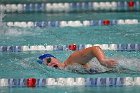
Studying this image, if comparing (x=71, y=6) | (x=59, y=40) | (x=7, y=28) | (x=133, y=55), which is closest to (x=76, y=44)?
(x=59, y=40)

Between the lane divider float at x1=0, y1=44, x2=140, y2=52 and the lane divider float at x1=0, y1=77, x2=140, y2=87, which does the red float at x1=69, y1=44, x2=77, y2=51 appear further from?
the lane divider float at x1=0, y1=77, x2=140, y2=87

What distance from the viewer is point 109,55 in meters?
5.57

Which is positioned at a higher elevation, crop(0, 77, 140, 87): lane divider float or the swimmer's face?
the swimmer's face

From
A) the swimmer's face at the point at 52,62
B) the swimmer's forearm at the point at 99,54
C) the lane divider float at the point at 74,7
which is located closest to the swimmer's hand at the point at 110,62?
the swimmer's forearm at the point at 99,54

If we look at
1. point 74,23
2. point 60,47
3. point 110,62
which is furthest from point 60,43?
point 110,62

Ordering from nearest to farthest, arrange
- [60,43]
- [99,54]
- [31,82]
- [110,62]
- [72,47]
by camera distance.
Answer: [110,62], [99,54], [31,82], [72,47], [60,43]

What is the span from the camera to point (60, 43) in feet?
20.1

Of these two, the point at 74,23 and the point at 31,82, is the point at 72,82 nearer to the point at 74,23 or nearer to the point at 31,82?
the point at 31,82

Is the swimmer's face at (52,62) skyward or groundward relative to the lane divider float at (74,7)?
groundward

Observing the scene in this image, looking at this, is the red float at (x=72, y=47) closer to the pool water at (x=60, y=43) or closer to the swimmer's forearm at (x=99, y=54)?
the pool water at (x=60, y=43)

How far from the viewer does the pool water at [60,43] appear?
4.64 meters

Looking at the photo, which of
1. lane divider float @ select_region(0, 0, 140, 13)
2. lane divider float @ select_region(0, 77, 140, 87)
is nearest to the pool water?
lane divider float @ select_region(0, 77, 140, 87)

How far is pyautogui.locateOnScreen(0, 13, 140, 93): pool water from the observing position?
4641 mm

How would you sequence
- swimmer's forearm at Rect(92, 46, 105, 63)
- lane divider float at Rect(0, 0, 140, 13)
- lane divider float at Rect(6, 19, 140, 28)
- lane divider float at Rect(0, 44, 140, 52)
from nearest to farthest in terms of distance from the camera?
1. swimmer's forearm at Rect(92, 46, 105, 63)
2. lane divider float at Rect(0, 44, 140, 52)
3. lane divider float at Rect(6, 19, 140, 28)
4. lane divider float at Rect(0, 0, 140, 13)
